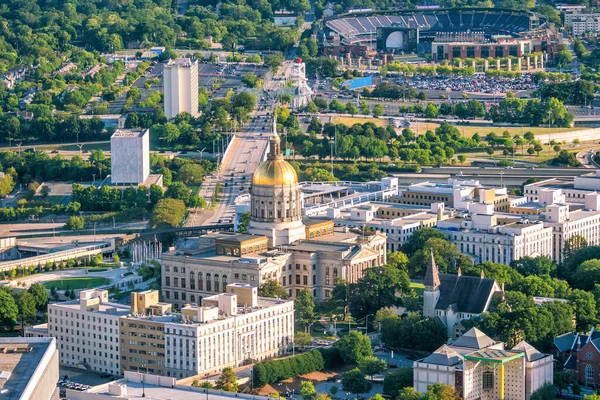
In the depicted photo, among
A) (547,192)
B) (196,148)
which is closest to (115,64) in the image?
(196,148)

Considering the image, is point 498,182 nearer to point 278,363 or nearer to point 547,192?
point 547,192

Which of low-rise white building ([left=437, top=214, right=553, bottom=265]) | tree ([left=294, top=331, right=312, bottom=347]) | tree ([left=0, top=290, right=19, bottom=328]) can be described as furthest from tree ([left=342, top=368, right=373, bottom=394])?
low-rise white building ([left=437, top=214, right=553, bottom=265])

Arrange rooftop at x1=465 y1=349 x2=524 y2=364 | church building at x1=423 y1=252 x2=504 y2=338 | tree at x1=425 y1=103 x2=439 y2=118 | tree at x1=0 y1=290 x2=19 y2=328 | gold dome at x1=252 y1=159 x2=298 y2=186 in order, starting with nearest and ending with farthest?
rooftop at x1=465 y1=349 x2=524 y2=364
church building at x1=423 y1=252 x2=504 y2=338
tree at x1=0 y1=290 x2=19 y2=328
gold dome at x1=252 y1=159 x2=298 y2=186
tree at x1=425 y1=103 x2=439 y2=118

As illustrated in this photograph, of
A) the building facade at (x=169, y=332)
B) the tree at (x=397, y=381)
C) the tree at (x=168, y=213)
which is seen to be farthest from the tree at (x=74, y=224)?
the tree at (x=397, y=381)

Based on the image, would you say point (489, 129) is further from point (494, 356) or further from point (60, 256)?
point (494, 356)

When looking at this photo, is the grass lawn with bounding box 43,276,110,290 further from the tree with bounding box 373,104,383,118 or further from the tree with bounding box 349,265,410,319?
the tree with bounding box 373,104,383,118

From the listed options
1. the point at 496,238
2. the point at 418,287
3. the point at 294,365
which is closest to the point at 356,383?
the point at 294,365
